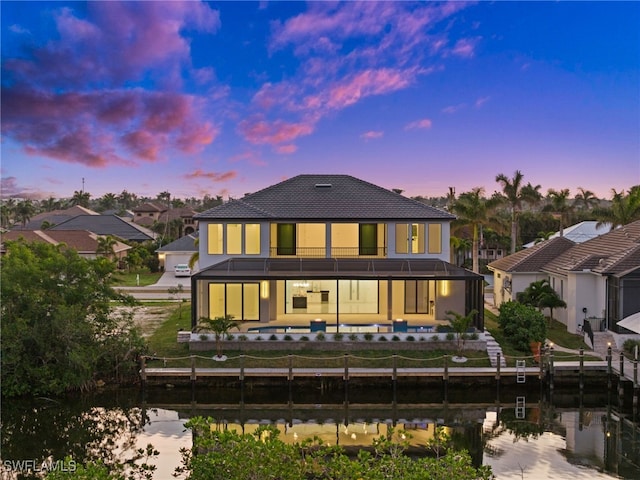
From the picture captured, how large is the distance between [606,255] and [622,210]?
1481cm

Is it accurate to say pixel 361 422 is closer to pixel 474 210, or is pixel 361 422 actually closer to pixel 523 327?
pixel 523 327

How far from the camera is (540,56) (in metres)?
Answer: 36.8

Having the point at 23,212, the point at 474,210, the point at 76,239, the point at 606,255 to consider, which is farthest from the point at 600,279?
the point at 23,212

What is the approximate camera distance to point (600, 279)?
1090 inches

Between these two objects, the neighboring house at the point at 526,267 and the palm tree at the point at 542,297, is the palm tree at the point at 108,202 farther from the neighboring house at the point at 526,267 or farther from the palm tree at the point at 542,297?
the palm tree at the point at 542,297

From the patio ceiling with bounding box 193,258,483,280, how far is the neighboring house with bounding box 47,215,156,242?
48.4m

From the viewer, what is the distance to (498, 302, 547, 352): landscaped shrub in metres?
25.2

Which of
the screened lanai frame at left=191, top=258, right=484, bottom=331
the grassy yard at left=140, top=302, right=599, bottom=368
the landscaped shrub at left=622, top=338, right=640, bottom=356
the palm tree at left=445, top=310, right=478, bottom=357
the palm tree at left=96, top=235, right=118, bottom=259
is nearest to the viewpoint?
the grassy yard at left=140, top=302, right=599, bottom=368

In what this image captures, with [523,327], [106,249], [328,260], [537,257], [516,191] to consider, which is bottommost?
[523,327]

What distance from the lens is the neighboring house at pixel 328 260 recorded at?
28.5 meters

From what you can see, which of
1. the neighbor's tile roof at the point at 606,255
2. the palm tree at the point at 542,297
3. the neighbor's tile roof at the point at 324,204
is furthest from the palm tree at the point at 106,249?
the neighbor's tile roof at the point at 606,255

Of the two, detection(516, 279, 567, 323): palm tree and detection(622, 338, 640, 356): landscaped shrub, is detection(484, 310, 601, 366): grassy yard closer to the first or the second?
detection(516, 279, 567, 323): palm tree

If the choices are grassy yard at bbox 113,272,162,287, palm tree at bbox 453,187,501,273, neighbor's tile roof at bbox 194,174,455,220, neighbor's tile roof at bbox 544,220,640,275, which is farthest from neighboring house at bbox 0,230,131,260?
neighbor's tile roof at bbox 544,220,640,275

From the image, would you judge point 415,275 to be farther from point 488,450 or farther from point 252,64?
point 252,64
